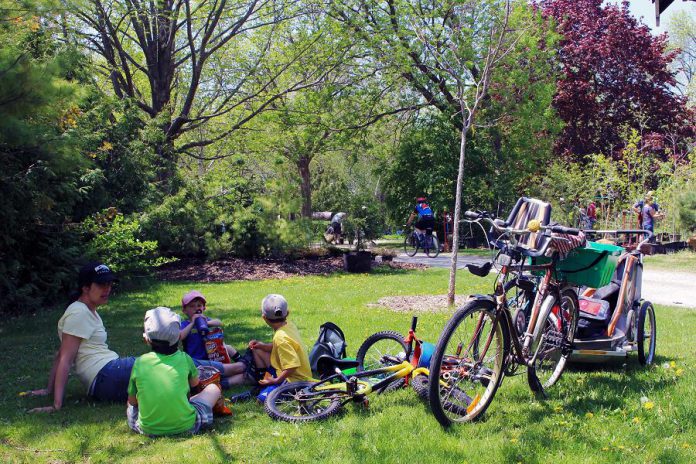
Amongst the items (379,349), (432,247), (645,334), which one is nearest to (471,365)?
(379,349)

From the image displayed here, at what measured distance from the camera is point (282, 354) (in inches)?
190

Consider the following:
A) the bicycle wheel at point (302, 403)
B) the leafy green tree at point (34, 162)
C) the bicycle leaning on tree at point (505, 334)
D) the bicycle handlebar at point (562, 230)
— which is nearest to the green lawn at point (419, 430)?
the bicycle wheel at point (302, 403)

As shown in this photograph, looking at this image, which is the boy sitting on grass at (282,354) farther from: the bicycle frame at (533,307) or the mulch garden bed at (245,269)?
the mulch garden bed at (245,269)

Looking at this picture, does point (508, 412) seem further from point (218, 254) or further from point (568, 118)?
point (568, 118)

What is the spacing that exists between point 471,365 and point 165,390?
6.66 feet

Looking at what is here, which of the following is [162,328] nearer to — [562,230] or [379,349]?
[379,349]

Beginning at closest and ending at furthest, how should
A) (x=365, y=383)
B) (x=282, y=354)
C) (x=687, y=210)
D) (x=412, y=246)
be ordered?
(x=365, y=383), (x=282, y=354), (x=687, y=210), (x=412, y=246)

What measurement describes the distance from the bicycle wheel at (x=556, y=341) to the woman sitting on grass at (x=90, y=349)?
312 centimetres

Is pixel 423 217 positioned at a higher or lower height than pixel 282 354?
higher

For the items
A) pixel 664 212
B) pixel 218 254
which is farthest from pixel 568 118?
pixel 218 254

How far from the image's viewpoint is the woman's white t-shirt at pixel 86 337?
4.83 m

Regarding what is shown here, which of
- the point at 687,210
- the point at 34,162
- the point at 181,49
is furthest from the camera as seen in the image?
the point at 687,210

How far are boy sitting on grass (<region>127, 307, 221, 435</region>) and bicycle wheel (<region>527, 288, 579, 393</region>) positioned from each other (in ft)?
7.81

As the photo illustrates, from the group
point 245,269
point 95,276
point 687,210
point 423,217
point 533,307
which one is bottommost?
point 245,269
